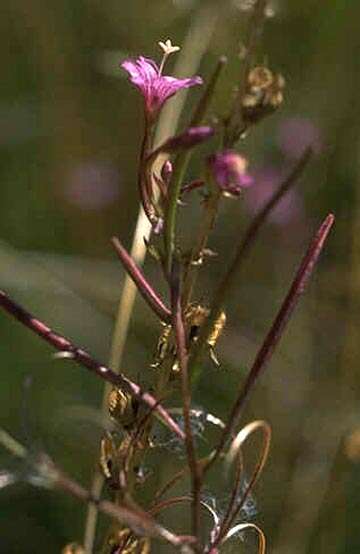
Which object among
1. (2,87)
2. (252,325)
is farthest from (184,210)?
(2,87)

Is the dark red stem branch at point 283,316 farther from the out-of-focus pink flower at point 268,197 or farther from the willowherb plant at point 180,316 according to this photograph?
the out-of-focus pink flower at point 268,197

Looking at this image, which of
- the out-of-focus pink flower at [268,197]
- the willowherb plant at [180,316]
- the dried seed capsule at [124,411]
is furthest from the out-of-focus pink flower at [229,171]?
the out-of-focus pink flower at [268,197]

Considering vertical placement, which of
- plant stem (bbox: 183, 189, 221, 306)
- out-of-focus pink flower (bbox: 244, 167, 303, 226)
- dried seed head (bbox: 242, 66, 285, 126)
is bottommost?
out-of-focus pink flower (bbox: 244, 167, 303, 226)

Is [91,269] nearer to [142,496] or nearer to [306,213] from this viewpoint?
[142,496]

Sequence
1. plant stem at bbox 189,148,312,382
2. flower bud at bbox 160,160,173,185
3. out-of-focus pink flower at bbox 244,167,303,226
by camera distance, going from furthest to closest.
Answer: out-of-focus pink flower at bbox 244,167,303,226 → flower bud at bbox 160,160,173,185 → plant stem at bbox 189,148,312,382

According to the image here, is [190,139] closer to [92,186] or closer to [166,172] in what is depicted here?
[166,172]

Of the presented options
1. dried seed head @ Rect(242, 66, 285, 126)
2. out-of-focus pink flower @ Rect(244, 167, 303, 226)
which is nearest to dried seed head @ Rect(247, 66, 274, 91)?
dried seed head @ Rect(242, 66, 285, 126)

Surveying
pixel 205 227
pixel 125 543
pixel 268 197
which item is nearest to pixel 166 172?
pixel 205 227

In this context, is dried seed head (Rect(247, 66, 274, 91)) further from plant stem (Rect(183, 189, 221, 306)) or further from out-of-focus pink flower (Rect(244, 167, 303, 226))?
out-of-focus pink flower (Rect(244, 167, 303, 226))
